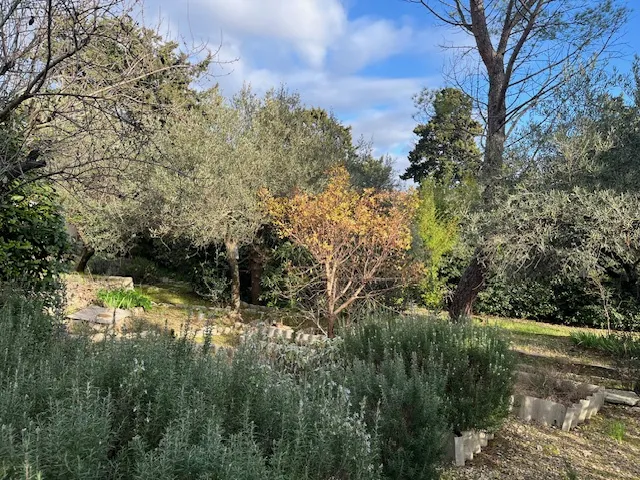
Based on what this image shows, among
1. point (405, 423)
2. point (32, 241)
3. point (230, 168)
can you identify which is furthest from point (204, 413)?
point (230, 168)

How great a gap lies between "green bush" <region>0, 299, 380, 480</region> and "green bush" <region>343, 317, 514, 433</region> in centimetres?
129

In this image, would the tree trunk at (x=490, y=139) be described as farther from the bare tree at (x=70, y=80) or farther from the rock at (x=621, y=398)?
the bare tree at (x=70, y=80)

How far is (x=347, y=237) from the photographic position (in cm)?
705

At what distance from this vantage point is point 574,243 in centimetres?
525

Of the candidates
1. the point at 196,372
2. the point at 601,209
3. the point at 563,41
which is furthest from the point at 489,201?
the point at 196,372

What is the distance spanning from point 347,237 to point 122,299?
15.1 ft

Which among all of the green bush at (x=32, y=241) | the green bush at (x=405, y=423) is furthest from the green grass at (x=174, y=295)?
the green bush at (x=405, y=423)

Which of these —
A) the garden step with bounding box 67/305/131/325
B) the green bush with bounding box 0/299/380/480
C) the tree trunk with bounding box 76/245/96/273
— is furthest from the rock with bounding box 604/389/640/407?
the tree trunk with bounding box 76/245/96/273

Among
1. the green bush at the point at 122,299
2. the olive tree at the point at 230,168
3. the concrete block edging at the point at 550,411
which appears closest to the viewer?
the concrete block edging at the point at 550,411

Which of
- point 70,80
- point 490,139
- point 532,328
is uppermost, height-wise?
point 490,139

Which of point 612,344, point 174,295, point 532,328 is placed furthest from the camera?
point 174,295

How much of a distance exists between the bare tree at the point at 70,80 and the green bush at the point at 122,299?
4.55 metres

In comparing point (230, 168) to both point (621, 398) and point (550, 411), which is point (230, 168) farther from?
point (621, 398)

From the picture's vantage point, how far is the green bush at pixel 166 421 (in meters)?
1.42
